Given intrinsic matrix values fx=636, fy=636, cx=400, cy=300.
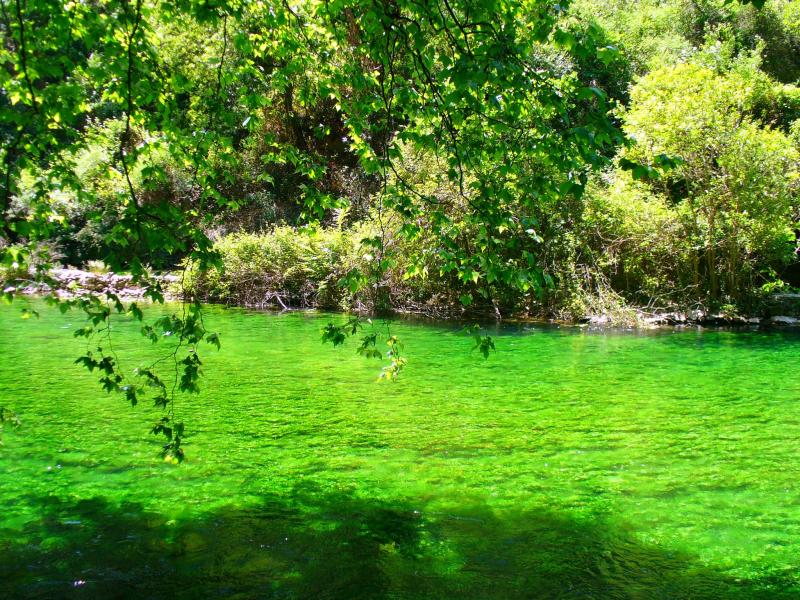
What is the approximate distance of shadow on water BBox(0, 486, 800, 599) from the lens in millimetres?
3795

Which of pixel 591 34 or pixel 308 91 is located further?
pixel 308 91

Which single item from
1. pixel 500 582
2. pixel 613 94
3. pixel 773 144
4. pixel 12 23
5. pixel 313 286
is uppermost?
pixel 613 94

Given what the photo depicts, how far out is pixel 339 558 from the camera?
4176 mm

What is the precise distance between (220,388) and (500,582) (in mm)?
5970

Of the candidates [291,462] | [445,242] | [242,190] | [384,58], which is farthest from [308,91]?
[242,190]

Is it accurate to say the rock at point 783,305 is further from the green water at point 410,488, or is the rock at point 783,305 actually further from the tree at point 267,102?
the tree at point 267,102

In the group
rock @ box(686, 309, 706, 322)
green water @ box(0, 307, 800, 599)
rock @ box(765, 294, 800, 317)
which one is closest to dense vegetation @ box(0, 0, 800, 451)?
rock @ box(686, 309, 706, 322)

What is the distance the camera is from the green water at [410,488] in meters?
3.97

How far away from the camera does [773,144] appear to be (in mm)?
14750

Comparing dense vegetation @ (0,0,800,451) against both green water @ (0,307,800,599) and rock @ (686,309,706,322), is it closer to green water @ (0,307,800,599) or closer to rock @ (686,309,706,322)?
rock @ (686,309,706,322)

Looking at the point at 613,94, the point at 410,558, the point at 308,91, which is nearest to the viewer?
the point at 410,558

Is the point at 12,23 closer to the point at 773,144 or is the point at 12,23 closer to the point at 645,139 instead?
the point at 645,139

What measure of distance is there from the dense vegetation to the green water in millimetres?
908

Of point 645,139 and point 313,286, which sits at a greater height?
point 645,139
